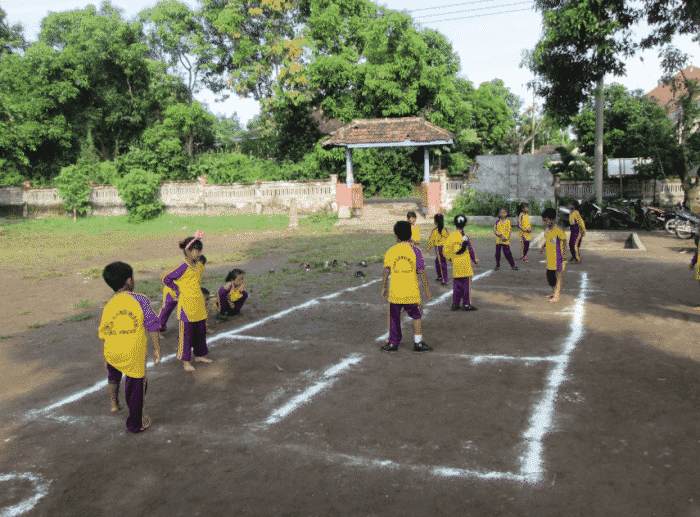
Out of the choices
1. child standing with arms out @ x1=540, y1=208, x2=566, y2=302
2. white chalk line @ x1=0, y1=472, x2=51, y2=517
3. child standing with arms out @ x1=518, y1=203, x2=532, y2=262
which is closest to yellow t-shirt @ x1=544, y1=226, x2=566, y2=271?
child standing with arms out @ x1=540, y1=208, x2=566, y2=302

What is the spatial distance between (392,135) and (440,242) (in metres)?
15.4

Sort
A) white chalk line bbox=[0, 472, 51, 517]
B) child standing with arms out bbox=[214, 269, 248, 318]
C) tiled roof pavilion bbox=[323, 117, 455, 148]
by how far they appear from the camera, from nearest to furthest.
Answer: white chalk line bbox=[0, 472, 51, 517] → child standing with arms out bbox=[214, 269, 248, 318] → tiled roof pavilion bbox=[323, 117, 455, 148]

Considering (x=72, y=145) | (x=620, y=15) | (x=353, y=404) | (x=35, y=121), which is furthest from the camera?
(x=72, y=145)

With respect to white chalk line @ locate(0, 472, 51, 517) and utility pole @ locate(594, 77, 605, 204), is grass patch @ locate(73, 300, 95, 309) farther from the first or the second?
utility pole @ locate(594, 77, 605, 204)

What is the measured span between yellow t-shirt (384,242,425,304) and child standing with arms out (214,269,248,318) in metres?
2.75

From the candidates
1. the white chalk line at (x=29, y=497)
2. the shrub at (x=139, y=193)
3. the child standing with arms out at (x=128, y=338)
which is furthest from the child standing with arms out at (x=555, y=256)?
the shrub at (x=139, y=193)

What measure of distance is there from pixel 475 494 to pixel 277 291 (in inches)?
277

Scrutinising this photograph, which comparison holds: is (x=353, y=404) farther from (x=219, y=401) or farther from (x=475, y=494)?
(x=475, y=494)

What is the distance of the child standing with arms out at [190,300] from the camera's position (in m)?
5.74

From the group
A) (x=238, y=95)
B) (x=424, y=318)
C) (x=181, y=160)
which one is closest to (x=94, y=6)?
(x=238, y=95)

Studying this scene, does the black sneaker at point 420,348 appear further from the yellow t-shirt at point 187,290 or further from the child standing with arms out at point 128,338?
the child standing with arms out at point 128,338

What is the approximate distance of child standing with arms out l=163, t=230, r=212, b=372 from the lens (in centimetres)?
574

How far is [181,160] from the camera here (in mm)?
30234

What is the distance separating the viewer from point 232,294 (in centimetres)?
802
